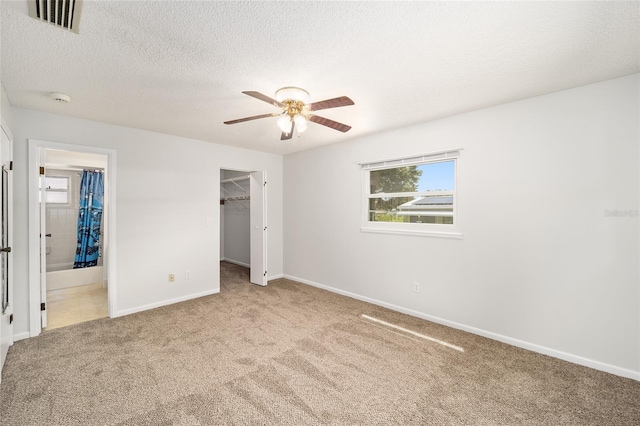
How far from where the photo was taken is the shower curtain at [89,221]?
526 centimetres

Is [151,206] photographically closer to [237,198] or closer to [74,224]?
[237,198]

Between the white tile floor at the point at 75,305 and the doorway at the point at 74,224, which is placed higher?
the doorway at the point at 74,224

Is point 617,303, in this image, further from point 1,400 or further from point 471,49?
point 1,400

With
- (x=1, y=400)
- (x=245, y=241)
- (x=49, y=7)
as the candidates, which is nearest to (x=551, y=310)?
(x=49, y=7)

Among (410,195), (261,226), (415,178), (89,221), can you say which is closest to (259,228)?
(261,226)

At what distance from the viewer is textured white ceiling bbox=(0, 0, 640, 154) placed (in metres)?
1.52

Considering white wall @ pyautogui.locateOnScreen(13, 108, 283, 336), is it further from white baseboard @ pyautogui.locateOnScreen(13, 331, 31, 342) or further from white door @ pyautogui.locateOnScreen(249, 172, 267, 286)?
white door @ pyautogui.locateOnScreen(249, 172, 267, 286)

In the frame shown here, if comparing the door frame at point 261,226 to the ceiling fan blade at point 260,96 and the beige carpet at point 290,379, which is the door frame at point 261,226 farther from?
the ceiling fan blade at point 260,96

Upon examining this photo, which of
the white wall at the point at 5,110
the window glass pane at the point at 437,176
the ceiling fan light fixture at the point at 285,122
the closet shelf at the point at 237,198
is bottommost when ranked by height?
the closet shelf at the point at 237,198

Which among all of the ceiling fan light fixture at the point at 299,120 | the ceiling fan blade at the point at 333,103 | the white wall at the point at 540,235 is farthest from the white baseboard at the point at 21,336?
the white wall at the point at 540,235

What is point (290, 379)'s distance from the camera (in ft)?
7.29

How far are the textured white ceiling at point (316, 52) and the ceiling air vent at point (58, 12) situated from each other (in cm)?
5

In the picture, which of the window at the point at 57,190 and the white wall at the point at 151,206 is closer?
the white wall at the point at 151,206

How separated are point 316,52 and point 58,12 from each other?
1447 millimetres
